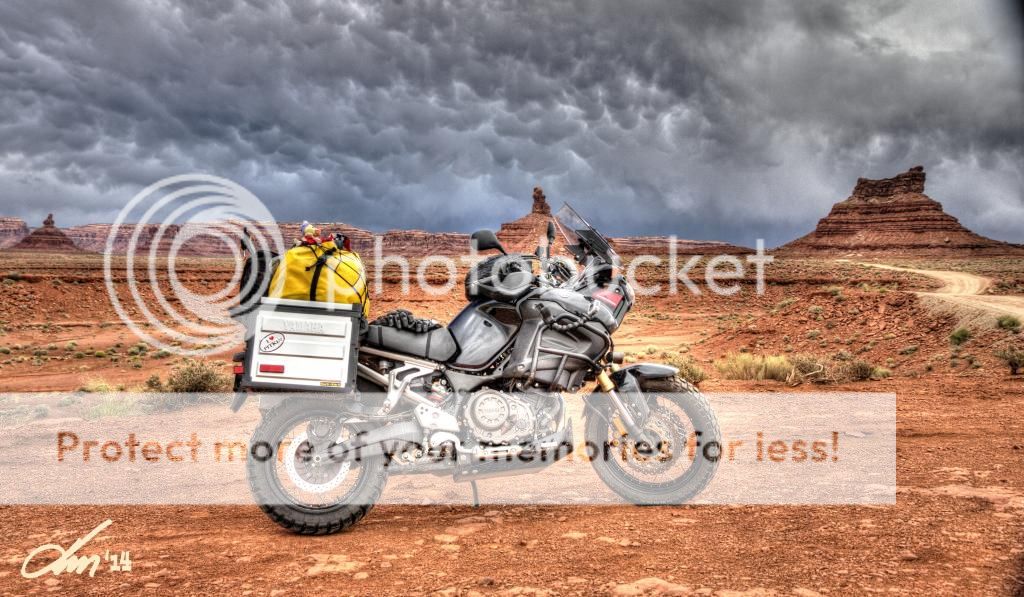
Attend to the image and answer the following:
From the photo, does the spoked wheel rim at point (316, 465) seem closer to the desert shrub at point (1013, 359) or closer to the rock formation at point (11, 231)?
the desert shrub at point (1013, 359)

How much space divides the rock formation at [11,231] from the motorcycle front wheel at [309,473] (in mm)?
218075

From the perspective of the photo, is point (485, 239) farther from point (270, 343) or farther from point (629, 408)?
point (629, 408)

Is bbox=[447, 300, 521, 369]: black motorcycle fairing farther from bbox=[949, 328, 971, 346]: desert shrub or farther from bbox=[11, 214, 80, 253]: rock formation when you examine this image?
bbox=[11, 214, 80, 253]: rock formation

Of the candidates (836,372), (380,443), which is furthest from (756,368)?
(380,443)

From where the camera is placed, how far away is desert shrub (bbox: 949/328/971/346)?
47.0ft

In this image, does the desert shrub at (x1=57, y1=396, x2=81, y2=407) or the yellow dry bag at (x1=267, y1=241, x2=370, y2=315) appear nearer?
the yellow dry bag at (x1=267, y1=241, x2=370, y2=315)

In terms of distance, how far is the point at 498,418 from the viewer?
4.39 meters

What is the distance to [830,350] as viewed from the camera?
17578mm

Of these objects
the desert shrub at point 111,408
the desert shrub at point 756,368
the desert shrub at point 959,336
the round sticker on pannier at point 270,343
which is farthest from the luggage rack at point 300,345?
the desert shrub at point 959,336

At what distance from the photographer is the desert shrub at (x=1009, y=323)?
1330cm

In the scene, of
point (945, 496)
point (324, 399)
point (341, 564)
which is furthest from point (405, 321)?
point (945, 496)

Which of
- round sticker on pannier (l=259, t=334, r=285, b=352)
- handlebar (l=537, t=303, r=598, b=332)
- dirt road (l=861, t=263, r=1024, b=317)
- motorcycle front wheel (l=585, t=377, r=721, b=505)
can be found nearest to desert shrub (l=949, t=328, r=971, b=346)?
dirt road (l=861, t=263, r=1024, b=317)

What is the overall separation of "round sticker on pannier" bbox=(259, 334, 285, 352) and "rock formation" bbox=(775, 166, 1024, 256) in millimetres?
136206

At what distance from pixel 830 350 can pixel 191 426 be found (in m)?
16.8
